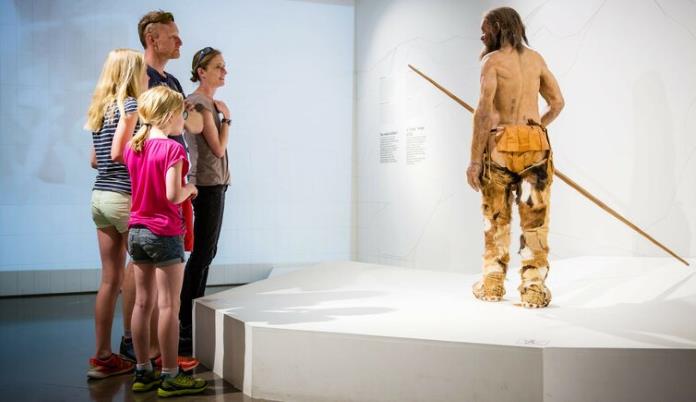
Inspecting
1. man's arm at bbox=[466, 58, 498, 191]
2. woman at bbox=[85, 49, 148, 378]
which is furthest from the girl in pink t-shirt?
man's arm at bbox=[466, 58, 498, 191]

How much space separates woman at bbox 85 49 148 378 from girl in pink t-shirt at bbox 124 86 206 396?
21 cm

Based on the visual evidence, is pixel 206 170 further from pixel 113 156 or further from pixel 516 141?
pixel 516 141

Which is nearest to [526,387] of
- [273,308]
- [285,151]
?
[273,308]

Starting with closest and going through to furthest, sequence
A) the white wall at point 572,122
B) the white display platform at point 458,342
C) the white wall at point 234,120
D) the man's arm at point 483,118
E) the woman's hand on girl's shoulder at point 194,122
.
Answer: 1. the white display platform at point 458,342
2. the man's arm at point 483,118
3. the woman's hand on girl's shoulder at point 194,122
4. the white wall at point 572,122
5. the white wall at point 234,120

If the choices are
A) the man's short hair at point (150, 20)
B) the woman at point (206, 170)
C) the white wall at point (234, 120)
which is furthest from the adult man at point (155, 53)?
the white wall at point (234, 120)

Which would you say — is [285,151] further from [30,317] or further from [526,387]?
[526,387]

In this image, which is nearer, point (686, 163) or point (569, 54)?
point (686, 163)

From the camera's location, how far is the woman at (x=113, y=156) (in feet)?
10.3

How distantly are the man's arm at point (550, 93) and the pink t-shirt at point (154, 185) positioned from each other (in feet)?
6.26

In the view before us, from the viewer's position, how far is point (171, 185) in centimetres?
279

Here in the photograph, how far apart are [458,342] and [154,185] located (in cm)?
144

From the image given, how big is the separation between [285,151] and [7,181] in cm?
273

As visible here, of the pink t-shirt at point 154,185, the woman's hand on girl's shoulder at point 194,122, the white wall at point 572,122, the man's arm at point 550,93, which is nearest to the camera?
the pink t-shirt at point 154,185

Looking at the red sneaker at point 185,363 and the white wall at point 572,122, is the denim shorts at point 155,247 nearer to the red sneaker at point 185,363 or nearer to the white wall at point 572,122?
the red sneaker at point 185,363
